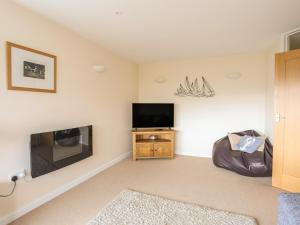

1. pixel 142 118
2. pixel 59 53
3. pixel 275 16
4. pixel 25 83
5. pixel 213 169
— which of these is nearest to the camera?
pixel 25 83

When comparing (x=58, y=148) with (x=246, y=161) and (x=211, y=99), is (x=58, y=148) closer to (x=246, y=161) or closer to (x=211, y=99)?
(x=246, y=161)

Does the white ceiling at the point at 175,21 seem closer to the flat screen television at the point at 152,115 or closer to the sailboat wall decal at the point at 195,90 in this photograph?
the sailboat wall decal at the point at 195,90

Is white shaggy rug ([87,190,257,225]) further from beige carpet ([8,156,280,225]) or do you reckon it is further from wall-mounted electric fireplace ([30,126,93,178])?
wall-mounted electric fireplace ([30,126,93,178])

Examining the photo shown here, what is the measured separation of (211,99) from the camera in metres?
4.28

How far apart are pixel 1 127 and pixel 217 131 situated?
3930 mm

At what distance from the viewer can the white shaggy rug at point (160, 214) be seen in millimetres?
1902

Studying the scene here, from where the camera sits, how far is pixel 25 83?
2.08 meters

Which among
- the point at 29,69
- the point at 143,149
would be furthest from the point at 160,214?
the point at 29,69

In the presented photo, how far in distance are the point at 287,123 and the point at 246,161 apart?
0.91 m

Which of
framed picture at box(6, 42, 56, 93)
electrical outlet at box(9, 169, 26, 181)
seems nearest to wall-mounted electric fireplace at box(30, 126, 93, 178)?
electrical outlet at box(9, 169, 26, 181)

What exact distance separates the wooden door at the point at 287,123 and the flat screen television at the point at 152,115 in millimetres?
2147

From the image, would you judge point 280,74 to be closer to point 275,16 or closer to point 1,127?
point 275,16

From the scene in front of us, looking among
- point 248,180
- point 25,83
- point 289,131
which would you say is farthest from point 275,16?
point 25,83

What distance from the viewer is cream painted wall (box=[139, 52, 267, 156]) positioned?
3.93 meters
